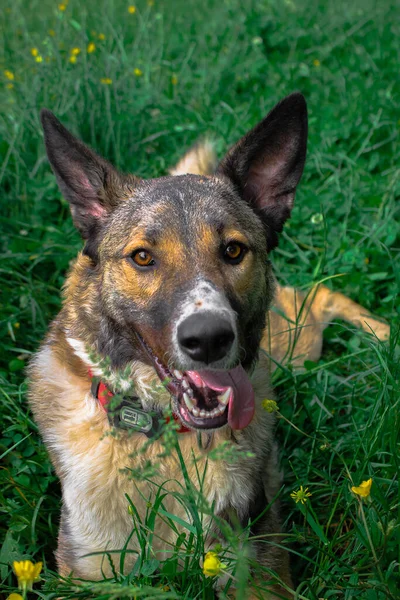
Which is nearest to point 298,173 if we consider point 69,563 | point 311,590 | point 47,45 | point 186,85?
point 311,590

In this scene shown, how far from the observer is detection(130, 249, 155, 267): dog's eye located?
241cm

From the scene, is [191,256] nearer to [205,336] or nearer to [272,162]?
[205,336]

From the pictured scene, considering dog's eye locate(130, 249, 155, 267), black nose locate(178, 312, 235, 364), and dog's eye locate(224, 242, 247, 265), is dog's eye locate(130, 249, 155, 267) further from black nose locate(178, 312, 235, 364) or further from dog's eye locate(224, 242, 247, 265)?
black nose locate(178, 312, 235, 364)

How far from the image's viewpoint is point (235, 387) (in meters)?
2.41

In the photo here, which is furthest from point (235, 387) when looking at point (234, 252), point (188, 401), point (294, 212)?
point (294, 212)

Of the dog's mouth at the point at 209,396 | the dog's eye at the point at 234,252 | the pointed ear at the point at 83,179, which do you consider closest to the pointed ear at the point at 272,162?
the dog's eye at the point at 234,252

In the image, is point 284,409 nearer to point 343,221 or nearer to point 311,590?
point 311,590

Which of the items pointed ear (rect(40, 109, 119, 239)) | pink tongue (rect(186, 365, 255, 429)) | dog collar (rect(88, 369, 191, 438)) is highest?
pointed ear (rect(40, 109, 119, 239))

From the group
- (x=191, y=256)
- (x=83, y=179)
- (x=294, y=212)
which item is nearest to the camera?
(x=191, y=256)

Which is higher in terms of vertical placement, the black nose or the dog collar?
the black nose

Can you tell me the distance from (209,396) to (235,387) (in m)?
0.12

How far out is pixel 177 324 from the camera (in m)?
2.12

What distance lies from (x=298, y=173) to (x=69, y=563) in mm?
1890

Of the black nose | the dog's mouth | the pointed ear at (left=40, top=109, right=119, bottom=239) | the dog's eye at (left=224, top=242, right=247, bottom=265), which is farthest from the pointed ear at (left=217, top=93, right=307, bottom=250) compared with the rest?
the black nose
